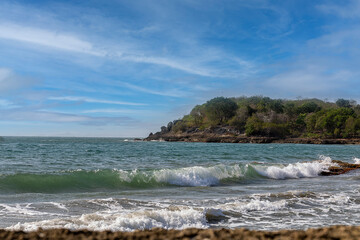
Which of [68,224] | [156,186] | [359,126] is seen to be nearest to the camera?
[68,224]

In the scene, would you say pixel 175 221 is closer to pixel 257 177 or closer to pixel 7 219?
pixel 7 219

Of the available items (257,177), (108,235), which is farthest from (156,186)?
(108,235)

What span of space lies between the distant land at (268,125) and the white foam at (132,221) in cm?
8064

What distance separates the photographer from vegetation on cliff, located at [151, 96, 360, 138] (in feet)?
302

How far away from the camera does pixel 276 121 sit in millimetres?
105875

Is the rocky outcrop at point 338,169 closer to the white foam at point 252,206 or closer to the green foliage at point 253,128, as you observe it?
the white foam at point 252,206

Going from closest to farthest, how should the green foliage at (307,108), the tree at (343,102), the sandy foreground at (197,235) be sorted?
the sandy foreground at (197,235) → the green foliage at (307,108) → the tree at (343,102)

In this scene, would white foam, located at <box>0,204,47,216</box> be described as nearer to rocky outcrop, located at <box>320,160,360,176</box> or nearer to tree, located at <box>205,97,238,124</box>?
rocky outcrop, located at <box>320,160,360,176</box>

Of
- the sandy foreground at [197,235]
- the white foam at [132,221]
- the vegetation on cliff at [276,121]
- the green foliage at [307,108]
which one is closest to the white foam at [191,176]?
the white foam at [132,221]

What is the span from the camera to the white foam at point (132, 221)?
22.7 feet

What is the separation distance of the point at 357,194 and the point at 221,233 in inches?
418

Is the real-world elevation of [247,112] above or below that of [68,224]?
above

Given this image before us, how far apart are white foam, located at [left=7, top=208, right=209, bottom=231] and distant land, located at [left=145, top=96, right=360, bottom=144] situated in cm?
8064

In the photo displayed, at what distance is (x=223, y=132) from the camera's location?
106812 millimetres
